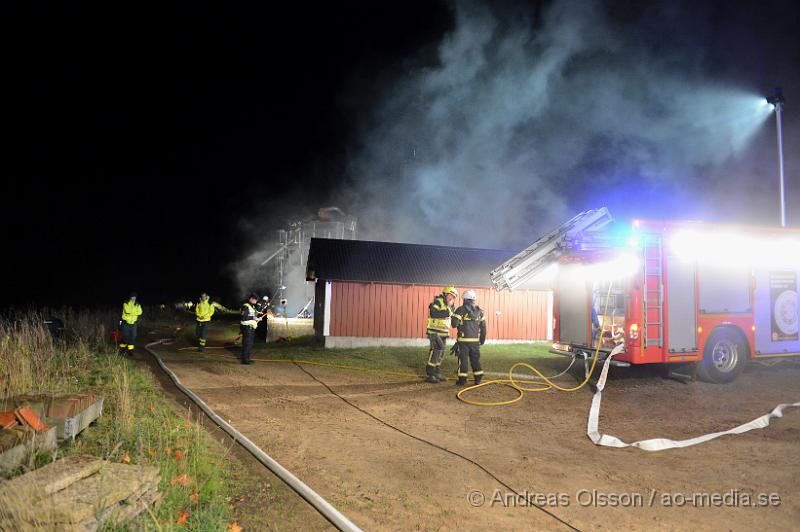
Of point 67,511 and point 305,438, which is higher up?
point 67,511

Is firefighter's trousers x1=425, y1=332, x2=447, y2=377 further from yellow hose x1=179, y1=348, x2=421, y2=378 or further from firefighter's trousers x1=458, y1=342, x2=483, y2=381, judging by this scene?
yellow hose x1=179, y1=348, x2=421, y2=378

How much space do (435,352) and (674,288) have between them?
4.51m

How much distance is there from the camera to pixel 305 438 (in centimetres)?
583

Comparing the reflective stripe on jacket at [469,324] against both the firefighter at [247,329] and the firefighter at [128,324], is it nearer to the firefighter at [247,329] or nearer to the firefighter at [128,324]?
the firefighter at [247,329]

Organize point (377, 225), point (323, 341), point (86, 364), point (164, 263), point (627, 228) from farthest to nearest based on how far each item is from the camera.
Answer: point (164, 263) < point (377, 225) < point (323, 341) < point (627, 228) < point (86, 364)

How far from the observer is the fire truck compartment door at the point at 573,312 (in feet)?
33.2

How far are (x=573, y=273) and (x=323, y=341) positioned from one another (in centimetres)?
910

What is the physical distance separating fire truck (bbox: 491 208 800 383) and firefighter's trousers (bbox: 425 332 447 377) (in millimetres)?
2063

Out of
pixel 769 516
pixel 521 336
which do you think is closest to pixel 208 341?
pixel 521 336

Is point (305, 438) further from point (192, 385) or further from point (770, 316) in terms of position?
point (770, 316)

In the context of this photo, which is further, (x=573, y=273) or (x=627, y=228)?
(x=573, y=273)

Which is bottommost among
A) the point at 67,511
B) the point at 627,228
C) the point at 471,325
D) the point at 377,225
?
the point at 67,511

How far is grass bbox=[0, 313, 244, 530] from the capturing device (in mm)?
3674

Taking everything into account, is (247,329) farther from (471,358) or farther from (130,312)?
(471,358)
